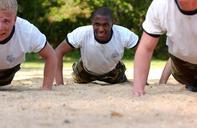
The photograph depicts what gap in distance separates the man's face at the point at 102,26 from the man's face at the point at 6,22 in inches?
84.6

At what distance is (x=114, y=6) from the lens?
2150 centimetres

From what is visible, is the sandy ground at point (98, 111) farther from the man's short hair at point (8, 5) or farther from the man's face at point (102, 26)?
the man's face at point (102, 26)

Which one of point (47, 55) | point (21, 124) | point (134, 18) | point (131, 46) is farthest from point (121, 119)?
point (134, 18)

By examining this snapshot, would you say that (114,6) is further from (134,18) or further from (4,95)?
(4,95)

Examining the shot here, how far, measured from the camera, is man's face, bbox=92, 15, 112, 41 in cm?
690

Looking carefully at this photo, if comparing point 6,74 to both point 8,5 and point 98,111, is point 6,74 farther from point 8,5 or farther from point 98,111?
point 98,111

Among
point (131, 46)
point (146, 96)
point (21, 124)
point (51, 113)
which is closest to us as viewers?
point (21, 124)

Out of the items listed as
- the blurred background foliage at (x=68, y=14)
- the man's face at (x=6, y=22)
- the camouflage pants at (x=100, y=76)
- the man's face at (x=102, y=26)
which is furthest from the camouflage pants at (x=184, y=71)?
the blurred background foliage at (x=68, y=14)

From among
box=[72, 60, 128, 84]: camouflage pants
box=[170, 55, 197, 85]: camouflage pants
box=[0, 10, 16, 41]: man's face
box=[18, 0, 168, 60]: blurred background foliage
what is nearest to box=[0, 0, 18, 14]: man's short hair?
box=[0, 10, 16, 41]: man's face

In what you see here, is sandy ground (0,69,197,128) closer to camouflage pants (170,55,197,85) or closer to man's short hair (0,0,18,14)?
camouflage pants (170,55,197,85)

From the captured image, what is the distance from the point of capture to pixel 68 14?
20.6 meters

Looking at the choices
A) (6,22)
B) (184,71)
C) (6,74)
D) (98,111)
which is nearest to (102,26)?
(6,74)

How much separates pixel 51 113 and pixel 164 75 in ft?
12.6

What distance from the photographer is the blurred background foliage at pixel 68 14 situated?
20.5m
